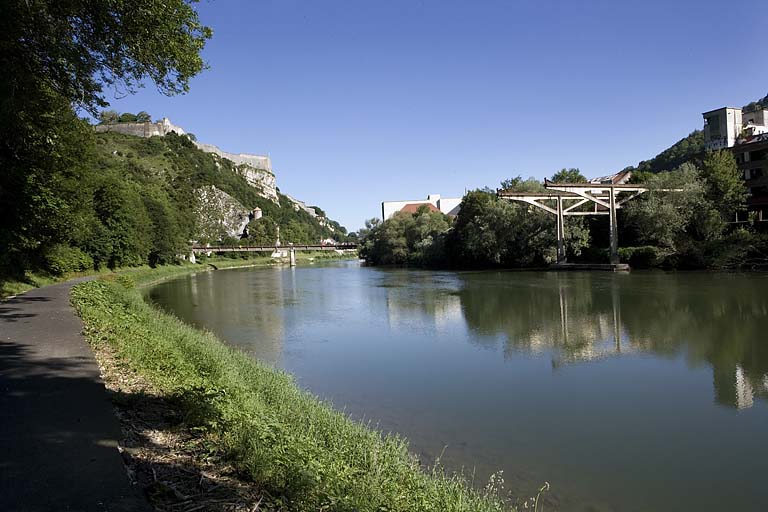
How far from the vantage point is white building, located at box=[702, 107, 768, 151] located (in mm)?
47188

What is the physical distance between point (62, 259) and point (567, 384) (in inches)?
981

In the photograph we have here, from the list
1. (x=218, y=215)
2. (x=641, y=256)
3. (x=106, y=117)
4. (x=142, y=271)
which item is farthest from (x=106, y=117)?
(x=218, y=215)

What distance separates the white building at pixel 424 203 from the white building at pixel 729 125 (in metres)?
55.8

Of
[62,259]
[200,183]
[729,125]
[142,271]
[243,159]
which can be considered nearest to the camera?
[62,259]

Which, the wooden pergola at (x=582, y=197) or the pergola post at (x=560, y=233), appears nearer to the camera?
the wooden pergola at (x=582, y=197)

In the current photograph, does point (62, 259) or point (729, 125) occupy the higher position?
point (729, 125)

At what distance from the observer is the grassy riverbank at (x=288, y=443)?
3.88 m

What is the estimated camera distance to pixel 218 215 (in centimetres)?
10275

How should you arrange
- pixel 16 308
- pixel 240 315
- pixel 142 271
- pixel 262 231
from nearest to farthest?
pixel 16 308
pixel 240 315
pixel 142 271
pixel 262 231

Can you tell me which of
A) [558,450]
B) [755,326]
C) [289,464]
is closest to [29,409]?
[289,464]

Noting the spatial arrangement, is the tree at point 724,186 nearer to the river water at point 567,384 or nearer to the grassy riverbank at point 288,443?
the river water at point 567,384

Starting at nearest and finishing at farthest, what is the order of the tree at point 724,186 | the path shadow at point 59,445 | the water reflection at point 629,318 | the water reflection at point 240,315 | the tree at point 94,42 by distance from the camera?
the path shadow at point 59,445
the tree at point 94,42
the water reflection at point 629,318
the water reflection at point 240,315
the tree at point 724,186

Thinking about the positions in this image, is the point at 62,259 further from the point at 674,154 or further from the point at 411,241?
the point at 674,154

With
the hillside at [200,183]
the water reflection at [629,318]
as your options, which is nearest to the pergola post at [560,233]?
the water reflection at [629,318]
